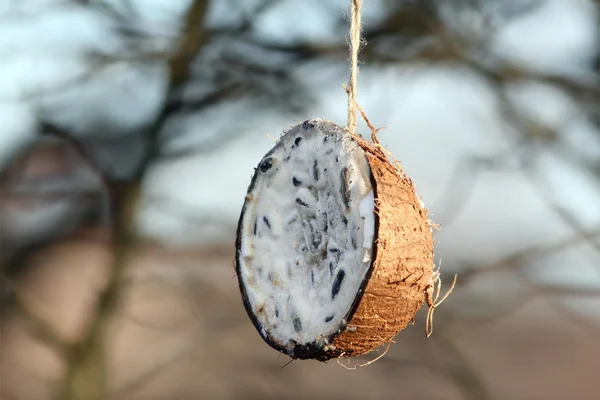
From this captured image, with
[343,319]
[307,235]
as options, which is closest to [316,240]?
[307,235]

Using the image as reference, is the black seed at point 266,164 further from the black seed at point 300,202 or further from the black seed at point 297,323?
the black seed at point 297,323

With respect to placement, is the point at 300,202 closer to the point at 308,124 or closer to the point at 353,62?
the point at 308,124

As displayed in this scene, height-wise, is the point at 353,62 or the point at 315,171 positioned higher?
the point at 353,62

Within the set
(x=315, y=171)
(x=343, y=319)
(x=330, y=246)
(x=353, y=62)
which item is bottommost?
(x=343, y=319)

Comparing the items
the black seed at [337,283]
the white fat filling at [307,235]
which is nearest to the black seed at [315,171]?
the white fat filling at [307,235]

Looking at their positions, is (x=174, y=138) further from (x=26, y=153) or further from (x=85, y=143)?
(x=26, y=153)

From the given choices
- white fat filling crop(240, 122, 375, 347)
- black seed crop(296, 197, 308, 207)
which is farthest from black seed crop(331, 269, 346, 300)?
black seed crop(296, 197, 308, 207)

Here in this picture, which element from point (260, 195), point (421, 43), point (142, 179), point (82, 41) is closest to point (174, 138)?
point (142, 179)

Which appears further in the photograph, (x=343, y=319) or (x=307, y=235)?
(x=307, y=235)
